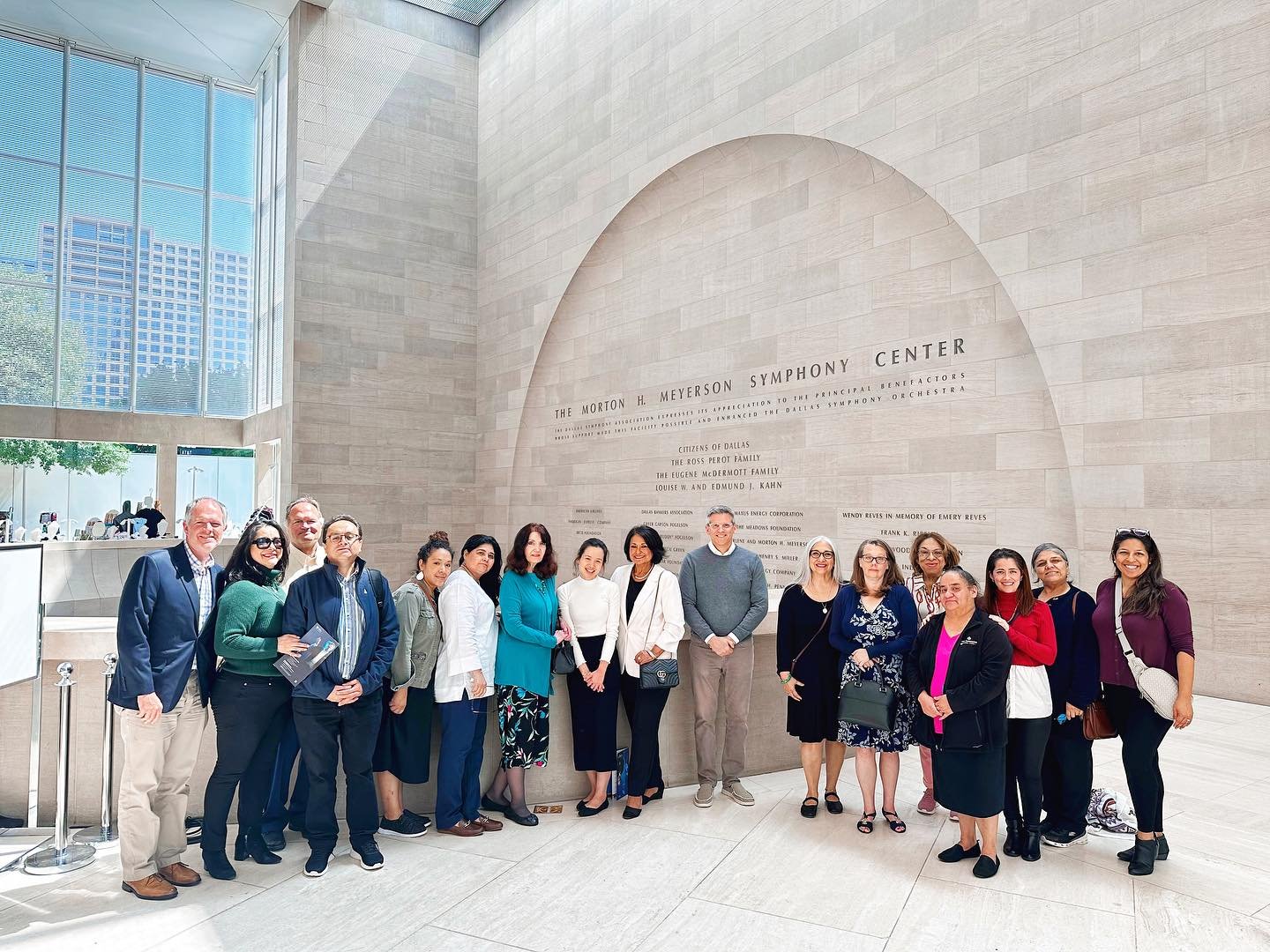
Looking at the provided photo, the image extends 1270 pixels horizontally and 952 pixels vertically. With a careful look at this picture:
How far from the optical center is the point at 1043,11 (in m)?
6.76

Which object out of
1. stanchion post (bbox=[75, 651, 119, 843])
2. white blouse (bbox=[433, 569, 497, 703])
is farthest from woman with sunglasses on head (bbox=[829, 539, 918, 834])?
stanchion post (bbox=[75, 651, 119, 843])

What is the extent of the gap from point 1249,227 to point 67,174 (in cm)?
1809

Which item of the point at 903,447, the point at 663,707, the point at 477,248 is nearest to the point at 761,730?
the point at 663,707

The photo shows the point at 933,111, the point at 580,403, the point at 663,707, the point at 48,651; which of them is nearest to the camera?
the point at 48,651

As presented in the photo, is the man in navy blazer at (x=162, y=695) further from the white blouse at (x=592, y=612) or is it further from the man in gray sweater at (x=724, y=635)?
the man in gray sweater at (x=724, y=635)

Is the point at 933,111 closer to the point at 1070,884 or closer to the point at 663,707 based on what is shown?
the point at 663,707

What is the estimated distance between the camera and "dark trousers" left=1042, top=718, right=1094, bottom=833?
13.4 feet

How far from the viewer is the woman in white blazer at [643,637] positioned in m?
4.71

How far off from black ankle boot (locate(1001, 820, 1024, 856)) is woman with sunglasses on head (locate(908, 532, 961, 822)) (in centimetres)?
62

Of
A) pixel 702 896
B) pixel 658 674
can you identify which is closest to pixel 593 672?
pixel 658 674

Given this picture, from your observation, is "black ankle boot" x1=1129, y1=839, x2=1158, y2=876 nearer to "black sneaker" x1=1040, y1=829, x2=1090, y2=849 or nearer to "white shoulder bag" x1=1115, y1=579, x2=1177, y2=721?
"black sneaker" x1=1040, y1=829, x2=1090, y2=849

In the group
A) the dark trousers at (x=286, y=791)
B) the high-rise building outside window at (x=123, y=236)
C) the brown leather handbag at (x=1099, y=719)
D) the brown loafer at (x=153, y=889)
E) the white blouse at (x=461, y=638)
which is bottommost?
the brown loafer at (x=153, y=889)

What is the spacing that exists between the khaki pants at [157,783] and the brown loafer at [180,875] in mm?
57

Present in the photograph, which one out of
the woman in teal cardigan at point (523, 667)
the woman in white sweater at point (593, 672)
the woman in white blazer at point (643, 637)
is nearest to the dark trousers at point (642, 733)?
the woman in white blazer at point (643, 637)
